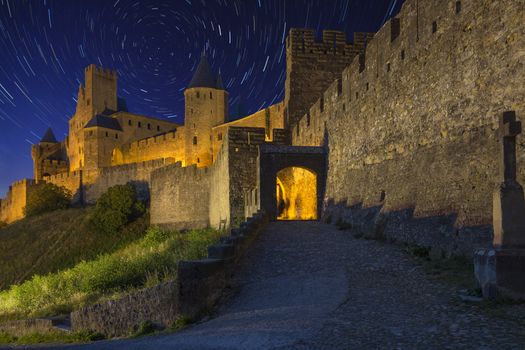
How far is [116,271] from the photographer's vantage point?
52.0 ft

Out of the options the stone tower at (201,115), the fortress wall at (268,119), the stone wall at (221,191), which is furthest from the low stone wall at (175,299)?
the stone tower at (201,115)

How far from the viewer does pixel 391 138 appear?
1373 centimetres

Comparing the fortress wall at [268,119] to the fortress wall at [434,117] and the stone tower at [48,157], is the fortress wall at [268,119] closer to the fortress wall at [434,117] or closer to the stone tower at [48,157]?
the fortress wall at [434,117]

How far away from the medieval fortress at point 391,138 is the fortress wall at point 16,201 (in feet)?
93.4

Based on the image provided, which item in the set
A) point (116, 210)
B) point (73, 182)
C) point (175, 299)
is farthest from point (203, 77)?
point (175, 299)

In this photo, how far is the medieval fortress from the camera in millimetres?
9273

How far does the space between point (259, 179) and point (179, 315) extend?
11.0 m

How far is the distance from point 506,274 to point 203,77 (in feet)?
167

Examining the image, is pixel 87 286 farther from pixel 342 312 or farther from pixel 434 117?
pixel 342 312

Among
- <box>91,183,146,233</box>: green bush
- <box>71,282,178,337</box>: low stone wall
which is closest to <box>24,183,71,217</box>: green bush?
<box>91,183,146,233</box>: green bush

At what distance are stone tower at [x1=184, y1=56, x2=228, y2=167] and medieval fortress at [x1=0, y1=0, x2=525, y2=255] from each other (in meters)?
18.2

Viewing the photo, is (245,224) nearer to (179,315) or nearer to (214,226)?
(179,315)

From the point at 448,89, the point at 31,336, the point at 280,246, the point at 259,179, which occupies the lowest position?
the point at 31,336

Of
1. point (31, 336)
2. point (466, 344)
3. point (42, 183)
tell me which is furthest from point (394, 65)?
point (42, 183)
